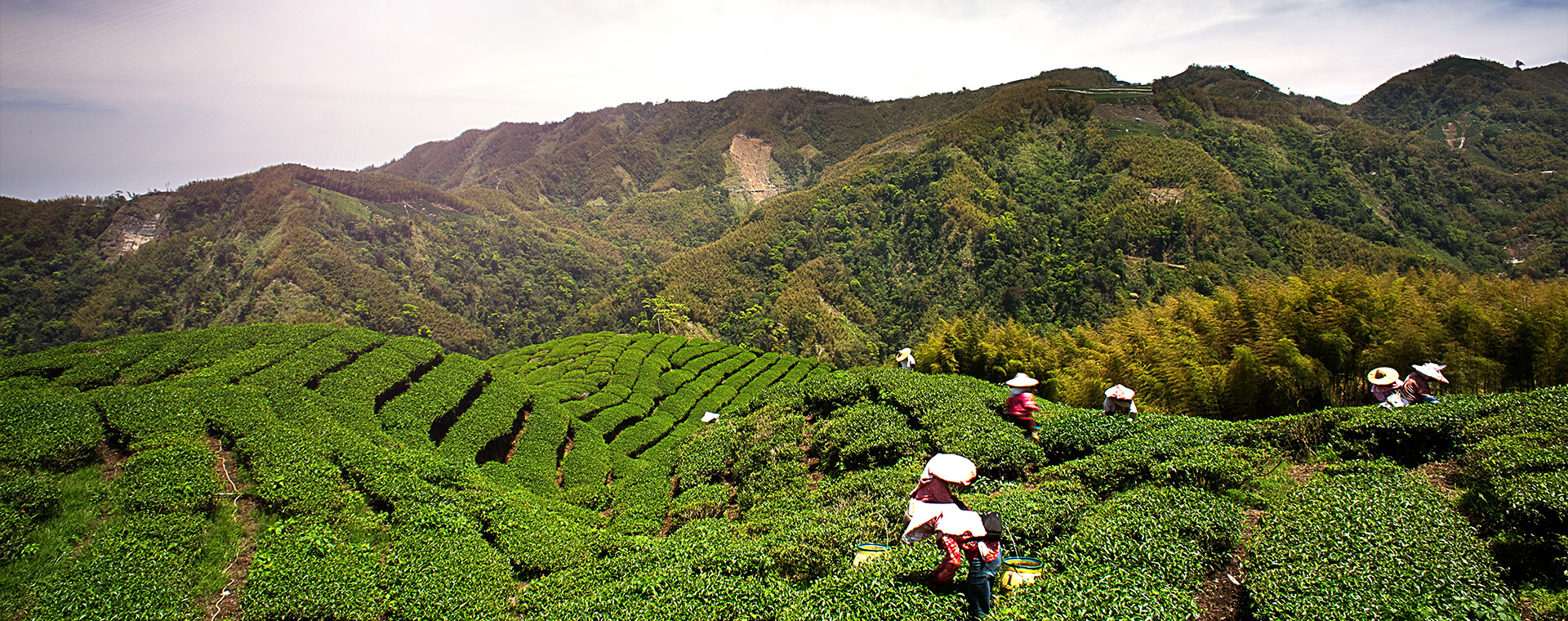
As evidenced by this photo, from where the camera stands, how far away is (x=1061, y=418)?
10.4 metres

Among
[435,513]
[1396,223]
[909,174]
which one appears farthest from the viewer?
[909,174]

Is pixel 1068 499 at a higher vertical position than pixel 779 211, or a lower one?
lower

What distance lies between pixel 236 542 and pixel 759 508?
9.09 meters

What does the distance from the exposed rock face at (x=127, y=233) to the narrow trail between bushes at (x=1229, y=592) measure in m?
165

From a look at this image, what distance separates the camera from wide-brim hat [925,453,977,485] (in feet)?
18.1

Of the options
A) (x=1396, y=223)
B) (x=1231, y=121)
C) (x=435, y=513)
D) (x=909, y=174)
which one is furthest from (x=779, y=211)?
(x=435, y=513)

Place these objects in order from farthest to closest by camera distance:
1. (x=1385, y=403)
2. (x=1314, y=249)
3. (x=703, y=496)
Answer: (x=1314, y=249), (x=703, y=496), (x=1385, y=403)

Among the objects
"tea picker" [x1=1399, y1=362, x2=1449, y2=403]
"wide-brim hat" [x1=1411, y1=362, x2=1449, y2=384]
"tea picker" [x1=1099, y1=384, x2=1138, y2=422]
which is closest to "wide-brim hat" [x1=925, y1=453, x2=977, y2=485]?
"tea picker" [x1=1099, y1=384, x2=1138, y2=422]

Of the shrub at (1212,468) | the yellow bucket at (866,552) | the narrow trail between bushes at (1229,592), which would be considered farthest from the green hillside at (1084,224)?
the yellow bucket at (866,552)

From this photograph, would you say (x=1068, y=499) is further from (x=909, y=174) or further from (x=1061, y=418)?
(x=909, y=174)

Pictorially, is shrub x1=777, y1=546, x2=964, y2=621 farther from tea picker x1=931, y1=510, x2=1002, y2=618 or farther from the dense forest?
tea picker x1=931, y1=510, x2=1002, y2=618

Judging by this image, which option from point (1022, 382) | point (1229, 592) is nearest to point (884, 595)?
point (1229, 592)

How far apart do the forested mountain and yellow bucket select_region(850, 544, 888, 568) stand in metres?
58.0

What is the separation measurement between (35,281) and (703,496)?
14363 cm
